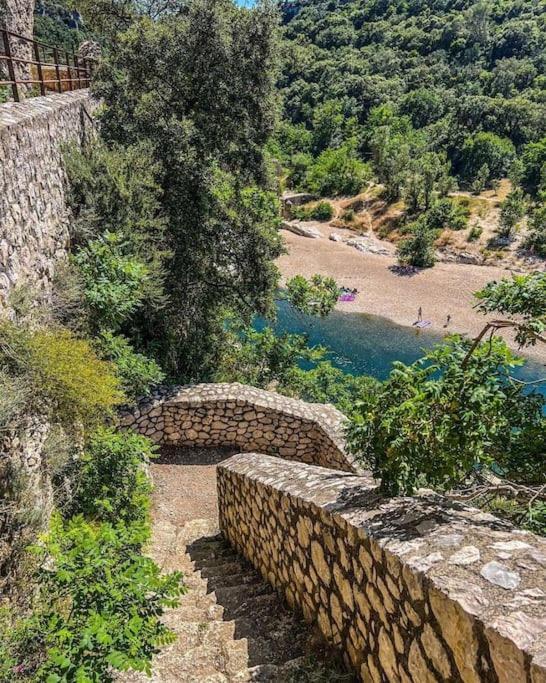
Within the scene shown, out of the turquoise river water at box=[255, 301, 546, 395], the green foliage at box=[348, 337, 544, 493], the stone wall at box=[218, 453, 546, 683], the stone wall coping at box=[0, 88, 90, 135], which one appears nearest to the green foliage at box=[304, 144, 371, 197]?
the turquoise river water at box=[255, 301, 546, 395]

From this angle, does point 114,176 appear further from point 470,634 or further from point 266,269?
point 470,634

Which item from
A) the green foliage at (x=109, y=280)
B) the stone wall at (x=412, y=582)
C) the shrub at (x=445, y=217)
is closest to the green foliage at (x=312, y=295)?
the green foliage at (x=109, y=280)

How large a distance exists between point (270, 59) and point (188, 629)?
1075 cm

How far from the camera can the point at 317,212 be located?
47469mm

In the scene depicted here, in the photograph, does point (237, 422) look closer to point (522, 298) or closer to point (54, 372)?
point (54, 372)

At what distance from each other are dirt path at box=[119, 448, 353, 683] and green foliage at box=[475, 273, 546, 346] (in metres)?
2.52

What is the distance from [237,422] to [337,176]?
149 ft

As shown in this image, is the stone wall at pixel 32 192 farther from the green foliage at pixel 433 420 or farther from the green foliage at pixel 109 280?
the green foliage at pixel 433 420

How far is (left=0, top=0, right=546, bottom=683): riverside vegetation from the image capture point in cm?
290

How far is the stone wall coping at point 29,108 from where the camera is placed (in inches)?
242

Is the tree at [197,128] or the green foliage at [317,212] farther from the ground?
the tree at [197,128]

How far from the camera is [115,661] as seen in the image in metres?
2.40

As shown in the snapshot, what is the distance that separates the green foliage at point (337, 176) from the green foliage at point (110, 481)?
47.0 meters

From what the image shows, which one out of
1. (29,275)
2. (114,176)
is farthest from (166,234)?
(29,275)
